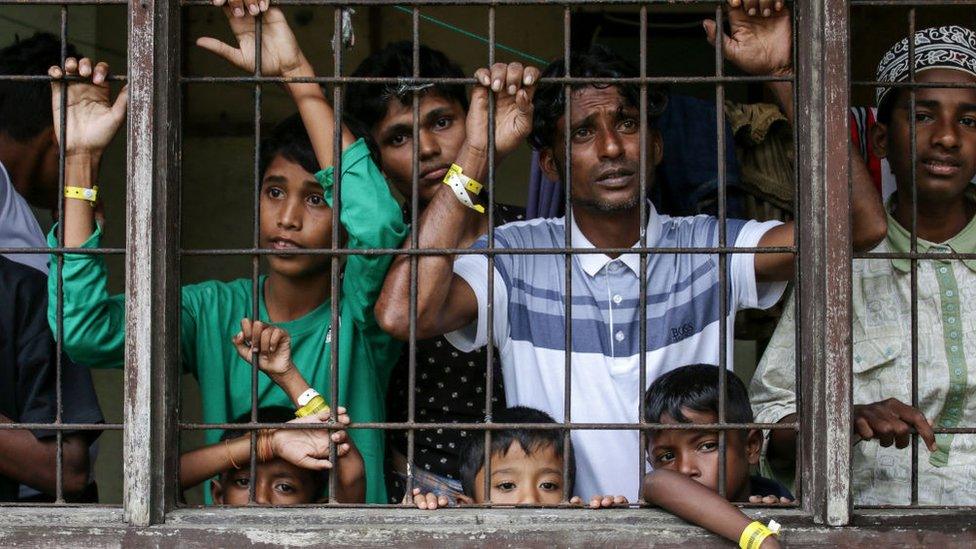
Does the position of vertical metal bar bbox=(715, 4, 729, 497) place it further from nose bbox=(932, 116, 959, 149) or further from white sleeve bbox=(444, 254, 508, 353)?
nose bbox=(932, 116, 959, 149)

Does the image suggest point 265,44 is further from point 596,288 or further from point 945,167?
point 945,167

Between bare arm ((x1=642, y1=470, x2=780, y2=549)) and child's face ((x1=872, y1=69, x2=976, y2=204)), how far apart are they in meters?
1.02

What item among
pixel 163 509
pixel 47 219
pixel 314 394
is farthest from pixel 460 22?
pixel 163 509

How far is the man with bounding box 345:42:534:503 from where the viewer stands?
10.9ft

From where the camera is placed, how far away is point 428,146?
3.53 meters

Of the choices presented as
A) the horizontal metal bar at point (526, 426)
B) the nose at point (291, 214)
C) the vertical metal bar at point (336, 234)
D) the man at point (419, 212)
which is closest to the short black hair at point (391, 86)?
the man at point (419, 212)

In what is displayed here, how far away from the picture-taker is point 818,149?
2.71m

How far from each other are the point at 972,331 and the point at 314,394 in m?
1.48

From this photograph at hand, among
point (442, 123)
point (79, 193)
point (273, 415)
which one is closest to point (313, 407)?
point (273, 415)

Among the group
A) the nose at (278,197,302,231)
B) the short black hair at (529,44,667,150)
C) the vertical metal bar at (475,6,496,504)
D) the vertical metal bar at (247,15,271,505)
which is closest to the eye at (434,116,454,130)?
the short black hair at (529,44,667,150)

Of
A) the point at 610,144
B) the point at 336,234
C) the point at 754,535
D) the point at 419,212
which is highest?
the point at 610,144

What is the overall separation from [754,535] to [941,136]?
3.81 ft

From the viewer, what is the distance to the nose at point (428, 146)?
3.51 meters

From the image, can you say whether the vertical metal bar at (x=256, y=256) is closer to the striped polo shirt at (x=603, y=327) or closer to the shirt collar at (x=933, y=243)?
the striped polo shirt at (x=603, y=327)
